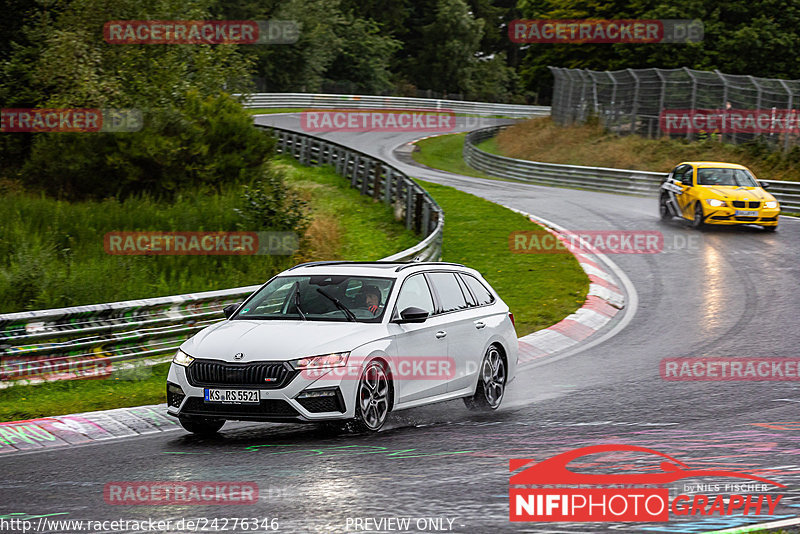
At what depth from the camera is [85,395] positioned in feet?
35.7

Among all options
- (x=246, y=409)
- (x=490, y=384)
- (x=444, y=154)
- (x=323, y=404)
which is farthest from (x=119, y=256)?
(x=444, y=154)

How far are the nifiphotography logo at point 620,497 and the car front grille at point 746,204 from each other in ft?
62.2

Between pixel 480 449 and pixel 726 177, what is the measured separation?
2002 cm

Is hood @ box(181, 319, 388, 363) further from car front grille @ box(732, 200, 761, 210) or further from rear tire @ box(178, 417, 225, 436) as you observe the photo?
car front grille @ box(732, 200, 761, 210)

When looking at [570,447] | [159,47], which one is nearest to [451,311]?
[570,447]

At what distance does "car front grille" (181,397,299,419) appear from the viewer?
8.23 metres

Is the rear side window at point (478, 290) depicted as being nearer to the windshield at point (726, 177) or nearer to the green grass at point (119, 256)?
the green grass at point (119, 256)

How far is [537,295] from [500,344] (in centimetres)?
759

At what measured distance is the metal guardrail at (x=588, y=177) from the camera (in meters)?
30.1

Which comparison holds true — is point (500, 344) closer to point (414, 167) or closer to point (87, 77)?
point (87, 77)

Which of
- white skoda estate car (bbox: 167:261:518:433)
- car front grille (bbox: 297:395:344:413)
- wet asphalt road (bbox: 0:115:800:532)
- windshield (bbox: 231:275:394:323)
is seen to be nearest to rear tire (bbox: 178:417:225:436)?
white skoda estate car (bbox: 167:261:518:433)

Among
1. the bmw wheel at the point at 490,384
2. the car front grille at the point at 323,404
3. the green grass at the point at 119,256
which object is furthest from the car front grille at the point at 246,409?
the green grass at the point at 119,256

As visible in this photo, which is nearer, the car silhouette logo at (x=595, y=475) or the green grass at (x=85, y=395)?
the car silhouette logo at (x=595, y=475)

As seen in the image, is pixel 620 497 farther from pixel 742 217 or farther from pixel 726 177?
pixel 726 177
